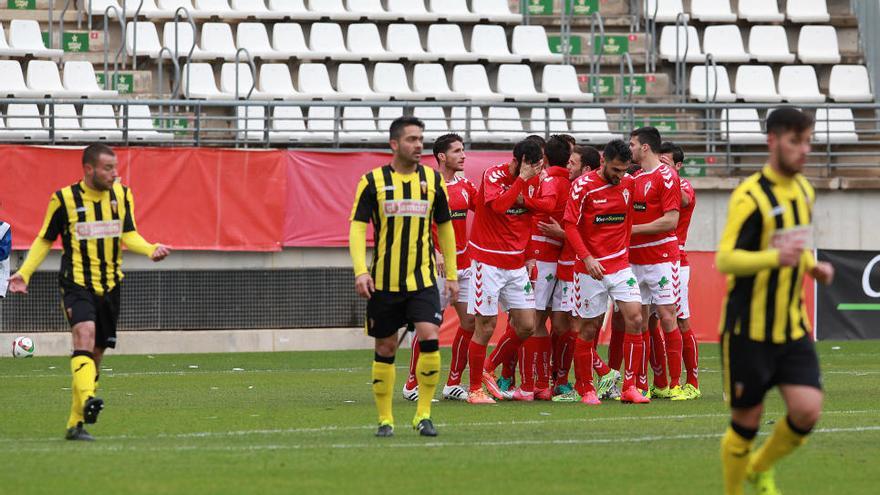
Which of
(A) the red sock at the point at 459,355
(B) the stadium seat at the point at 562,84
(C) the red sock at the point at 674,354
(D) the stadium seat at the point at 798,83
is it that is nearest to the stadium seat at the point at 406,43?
(B) the stadium seat at the point at 562,84

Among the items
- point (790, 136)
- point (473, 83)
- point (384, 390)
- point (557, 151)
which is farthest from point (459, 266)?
point (473, 83)

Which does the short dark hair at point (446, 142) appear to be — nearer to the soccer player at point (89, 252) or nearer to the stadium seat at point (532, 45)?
the soccer player at point (89, 252)

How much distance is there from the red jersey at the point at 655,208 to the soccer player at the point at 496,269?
106 cm

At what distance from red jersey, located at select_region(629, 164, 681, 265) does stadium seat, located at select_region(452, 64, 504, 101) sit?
1178 centimetres

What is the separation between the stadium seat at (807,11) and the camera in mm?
28625

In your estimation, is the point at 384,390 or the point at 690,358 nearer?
the point at 384,390

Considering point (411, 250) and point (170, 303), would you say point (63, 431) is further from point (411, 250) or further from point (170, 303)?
point (170, 303)

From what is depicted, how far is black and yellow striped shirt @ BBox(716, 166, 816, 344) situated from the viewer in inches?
297

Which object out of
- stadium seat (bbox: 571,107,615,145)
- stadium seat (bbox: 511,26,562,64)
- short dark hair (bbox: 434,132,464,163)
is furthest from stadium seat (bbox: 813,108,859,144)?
short dark hair (bbox: 434,132,464,163)

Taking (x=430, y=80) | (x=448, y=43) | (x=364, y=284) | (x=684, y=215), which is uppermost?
(x=448, y=43)

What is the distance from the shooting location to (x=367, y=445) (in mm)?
10219

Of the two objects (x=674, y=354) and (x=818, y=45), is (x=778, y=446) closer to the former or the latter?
(x=674, y=354)

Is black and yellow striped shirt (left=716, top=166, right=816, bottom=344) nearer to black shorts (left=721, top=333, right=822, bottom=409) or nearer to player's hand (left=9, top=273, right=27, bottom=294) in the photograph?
black shorts (left=721, top=333, right=822, bottom=409)

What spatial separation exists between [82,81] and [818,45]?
1325 centimetres
